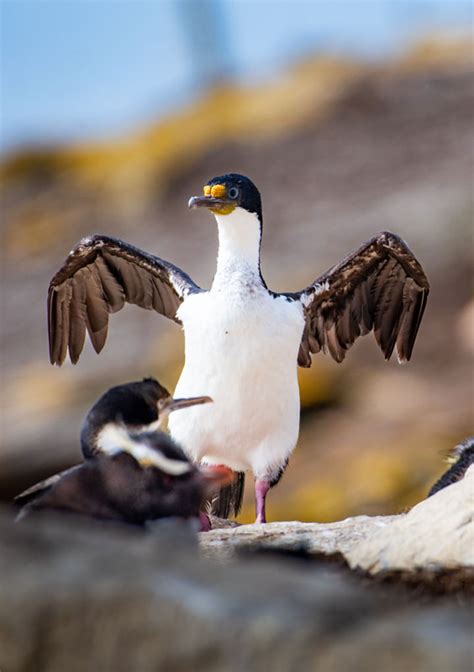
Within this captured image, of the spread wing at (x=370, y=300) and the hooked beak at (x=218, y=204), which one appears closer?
the hooked beak at (x=218, y=204)

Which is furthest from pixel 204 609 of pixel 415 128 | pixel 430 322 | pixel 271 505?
pixel 415 128

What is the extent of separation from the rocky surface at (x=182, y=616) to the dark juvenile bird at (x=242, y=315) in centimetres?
514

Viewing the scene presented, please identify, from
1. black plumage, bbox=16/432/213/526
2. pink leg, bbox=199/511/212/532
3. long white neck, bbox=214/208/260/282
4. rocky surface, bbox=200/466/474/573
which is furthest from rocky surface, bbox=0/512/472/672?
long white neck, bbox=214/208/260/282

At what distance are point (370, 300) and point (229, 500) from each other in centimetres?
179

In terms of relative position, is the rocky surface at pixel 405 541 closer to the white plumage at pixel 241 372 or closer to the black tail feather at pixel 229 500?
the white plumage at pixel 241 372

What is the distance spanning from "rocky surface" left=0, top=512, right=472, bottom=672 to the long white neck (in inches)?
219

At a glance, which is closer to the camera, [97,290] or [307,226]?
[97,290]

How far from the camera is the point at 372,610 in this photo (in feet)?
10.6

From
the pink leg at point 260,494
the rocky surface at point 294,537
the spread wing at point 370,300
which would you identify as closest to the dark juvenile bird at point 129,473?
the rocky surface at point 294,537

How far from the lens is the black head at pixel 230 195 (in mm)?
9344

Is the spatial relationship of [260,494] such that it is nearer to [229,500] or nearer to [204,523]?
[229,500]

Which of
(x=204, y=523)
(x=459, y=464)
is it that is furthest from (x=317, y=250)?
(x=459, y=464)

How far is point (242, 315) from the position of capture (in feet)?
29.2

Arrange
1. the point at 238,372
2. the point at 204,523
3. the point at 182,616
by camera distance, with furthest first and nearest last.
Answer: the point at 238,372 < the point at 204,523 < the point at 182,616
